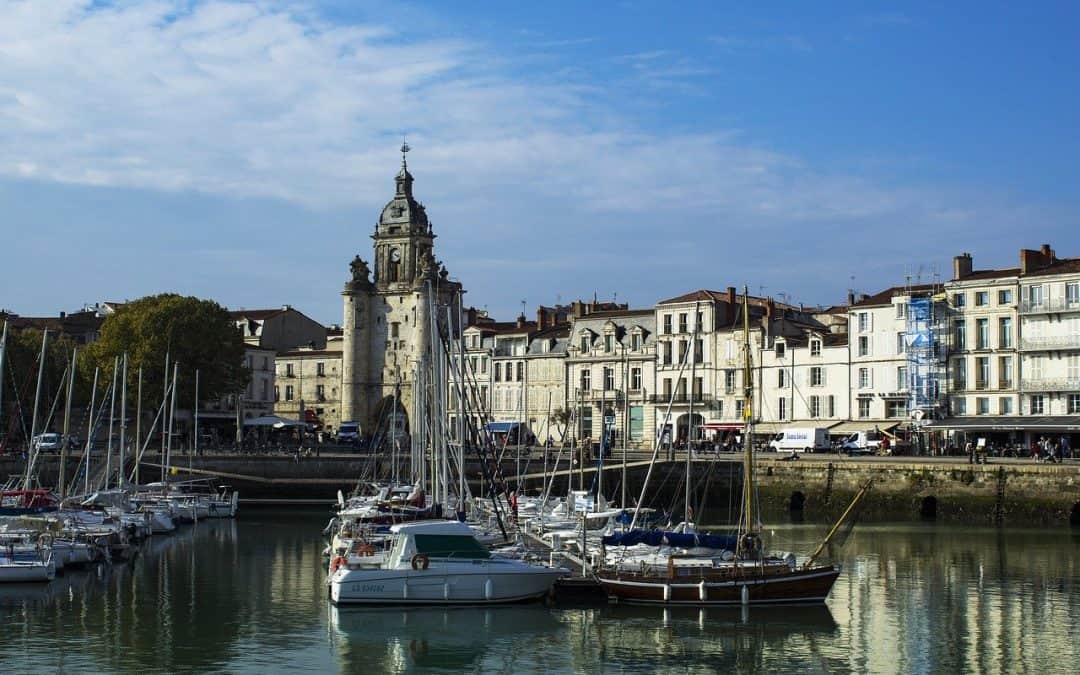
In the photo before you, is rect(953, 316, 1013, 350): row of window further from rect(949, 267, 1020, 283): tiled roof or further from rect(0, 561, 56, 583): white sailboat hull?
rect(0, 561, 56, 583): white sailboat hull

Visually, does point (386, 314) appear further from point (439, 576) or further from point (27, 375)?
point (439, 576)

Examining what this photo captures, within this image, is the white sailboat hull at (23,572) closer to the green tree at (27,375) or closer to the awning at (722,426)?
the awning at (722,426)

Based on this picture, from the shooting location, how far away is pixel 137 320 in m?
82.6

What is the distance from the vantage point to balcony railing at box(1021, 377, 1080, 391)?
213 ft

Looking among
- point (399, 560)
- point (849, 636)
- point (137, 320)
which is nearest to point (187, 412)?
point (137, 320)

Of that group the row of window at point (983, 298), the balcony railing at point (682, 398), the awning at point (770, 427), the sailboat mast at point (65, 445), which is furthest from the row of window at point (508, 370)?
the sailboat mast at point (65, 445)

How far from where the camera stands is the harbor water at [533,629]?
27391 mm

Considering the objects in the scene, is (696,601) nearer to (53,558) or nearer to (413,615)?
(413,615)

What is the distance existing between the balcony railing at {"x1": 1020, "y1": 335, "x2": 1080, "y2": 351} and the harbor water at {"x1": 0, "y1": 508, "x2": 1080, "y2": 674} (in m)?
25.7

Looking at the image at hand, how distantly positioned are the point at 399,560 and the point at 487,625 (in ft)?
9.02

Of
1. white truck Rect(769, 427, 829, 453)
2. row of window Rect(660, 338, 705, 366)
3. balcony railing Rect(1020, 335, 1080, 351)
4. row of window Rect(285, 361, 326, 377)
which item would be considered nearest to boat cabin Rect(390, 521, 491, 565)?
white truck Rect(769, 427, 829, 453)

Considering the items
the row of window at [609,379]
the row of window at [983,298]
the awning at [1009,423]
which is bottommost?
the awning at [1009,423]

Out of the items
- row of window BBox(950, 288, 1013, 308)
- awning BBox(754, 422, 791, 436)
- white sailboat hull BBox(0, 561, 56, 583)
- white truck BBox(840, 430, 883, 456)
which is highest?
row of window BBox(950, 288, 1013, 308)

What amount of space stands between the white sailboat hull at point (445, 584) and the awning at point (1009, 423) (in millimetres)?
37984
